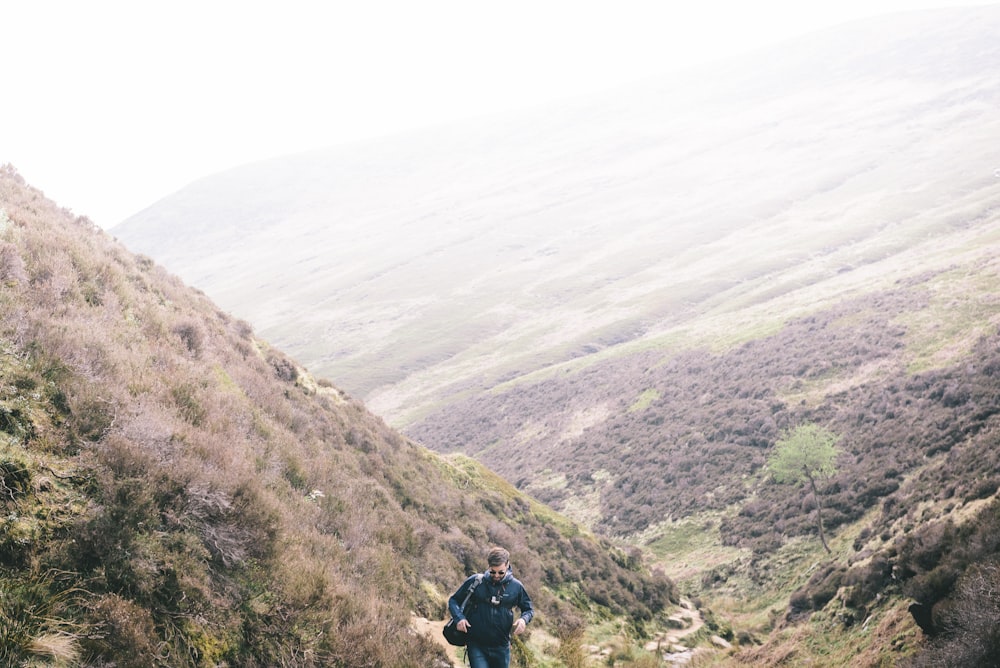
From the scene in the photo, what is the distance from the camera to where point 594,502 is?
3753 cm

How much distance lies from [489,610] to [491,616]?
0.07m

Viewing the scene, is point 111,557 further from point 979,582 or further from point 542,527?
point 542,527

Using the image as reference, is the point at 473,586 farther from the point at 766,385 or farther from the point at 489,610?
the point at 766,385

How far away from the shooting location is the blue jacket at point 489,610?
22.5 ft

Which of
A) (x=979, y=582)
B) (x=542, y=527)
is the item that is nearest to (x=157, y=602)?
(x=979, y=582)

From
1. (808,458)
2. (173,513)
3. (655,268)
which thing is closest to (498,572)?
(173,513)

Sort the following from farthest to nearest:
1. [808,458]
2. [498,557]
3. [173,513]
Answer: [808,458] < [498,557] < [173,513]

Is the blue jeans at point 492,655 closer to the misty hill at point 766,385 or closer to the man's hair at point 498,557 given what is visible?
the man's hair at point 498,557

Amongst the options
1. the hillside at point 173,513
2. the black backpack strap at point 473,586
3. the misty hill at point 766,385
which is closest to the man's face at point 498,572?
the black backpack strap at point 473,586

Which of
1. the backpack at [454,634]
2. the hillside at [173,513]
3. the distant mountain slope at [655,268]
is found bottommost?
the distant mountain slope at [655,268]

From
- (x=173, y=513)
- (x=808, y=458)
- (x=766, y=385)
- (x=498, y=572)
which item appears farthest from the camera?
(x=766, y=385)

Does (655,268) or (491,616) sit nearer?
(491,616)

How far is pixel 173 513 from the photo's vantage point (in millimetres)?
5992

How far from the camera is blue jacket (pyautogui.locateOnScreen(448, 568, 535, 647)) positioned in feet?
22.5
